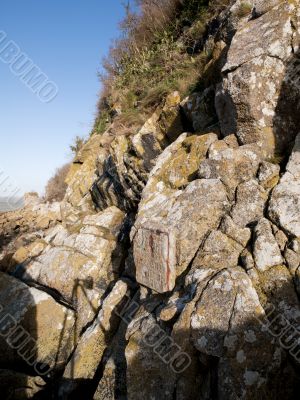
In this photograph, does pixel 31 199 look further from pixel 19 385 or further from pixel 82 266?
pixel 19 385

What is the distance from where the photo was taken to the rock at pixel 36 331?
636 cm

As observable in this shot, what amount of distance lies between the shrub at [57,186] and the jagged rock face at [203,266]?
9.80 metres

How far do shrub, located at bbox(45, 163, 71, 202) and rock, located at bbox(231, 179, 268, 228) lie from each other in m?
13.9

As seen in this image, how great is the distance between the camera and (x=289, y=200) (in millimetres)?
3963

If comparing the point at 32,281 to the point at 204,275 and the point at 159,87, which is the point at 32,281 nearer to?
the point at 204,275

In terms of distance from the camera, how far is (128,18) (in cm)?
1439

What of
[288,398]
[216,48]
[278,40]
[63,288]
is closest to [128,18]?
[216,48]

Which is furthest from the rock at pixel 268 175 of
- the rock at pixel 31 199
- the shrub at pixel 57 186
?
the rock at pixel 31 199

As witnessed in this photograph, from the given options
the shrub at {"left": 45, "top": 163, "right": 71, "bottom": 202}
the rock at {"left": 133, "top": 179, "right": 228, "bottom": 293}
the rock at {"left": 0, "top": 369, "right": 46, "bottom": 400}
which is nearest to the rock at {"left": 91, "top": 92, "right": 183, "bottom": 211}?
the rock at {"left": 133, "top": 179, "right": 228, "bottom": 293}

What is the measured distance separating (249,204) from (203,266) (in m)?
1.09

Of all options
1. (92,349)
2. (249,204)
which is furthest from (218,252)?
(92,349)

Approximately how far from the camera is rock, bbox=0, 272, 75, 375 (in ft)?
20.9

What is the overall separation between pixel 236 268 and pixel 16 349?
5.31m

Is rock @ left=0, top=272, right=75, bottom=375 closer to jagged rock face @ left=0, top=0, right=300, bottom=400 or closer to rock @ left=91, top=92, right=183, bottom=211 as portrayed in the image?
jagged rock face @ left=0, top=0, right=300, bottom=400
